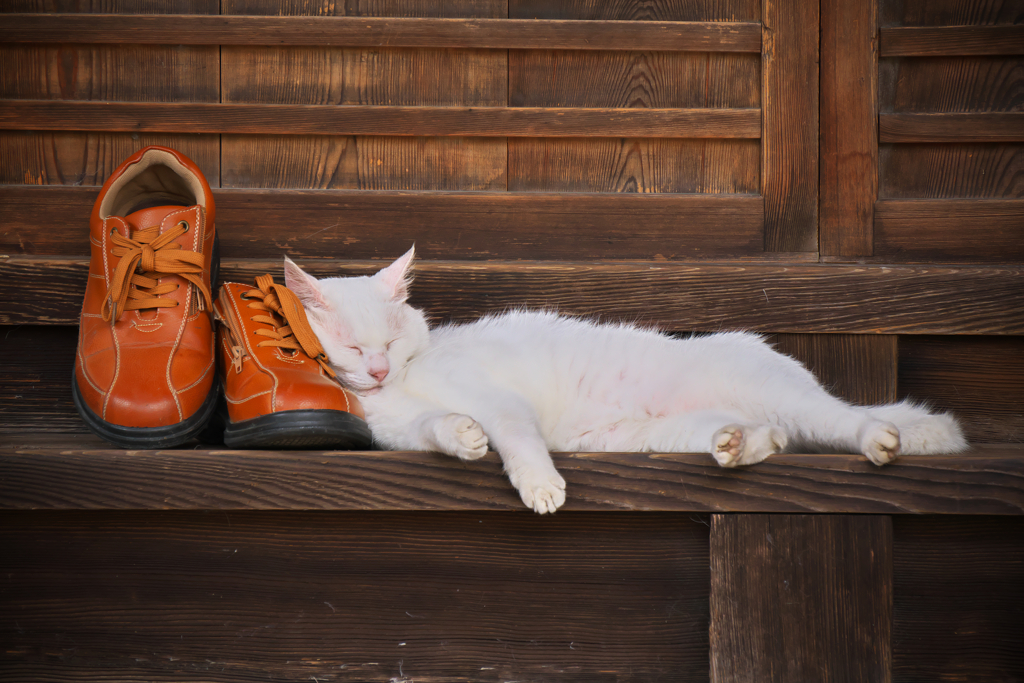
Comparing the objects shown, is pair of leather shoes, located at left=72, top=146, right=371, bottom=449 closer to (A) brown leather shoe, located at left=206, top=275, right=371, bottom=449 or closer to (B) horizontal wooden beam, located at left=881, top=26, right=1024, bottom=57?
(A) brown leather shoe, located at left=206, top=275, right=371, bottom=449

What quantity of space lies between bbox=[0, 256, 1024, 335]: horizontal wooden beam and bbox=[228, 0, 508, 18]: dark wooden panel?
62 cm

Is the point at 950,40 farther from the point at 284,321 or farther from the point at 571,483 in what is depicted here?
the point at 284,321

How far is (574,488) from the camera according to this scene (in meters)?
0.96

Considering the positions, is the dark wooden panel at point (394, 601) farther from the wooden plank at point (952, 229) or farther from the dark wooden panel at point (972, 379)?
the wooden plank at point (952, 229)

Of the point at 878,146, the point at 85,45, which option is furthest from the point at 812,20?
the point at 85,45

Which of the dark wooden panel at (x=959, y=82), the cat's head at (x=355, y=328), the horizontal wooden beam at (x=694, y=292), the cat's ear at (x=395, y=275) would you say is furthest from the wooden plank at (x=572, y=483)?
the dark wooden panel at (x=959, y=82)

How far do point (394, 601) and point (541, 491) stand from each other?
0.38 metres

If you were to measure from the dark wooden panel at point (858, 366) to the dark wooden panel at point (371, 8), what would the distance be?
42.7 inches

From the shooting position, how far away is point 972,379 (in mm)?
1428

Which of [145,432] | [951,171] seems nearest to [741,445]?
[145,432]

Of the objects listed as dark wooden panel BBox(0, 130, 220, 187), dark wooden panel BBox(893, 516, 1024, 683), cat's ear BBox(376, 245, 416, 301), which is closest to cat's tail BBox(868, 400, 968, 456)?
dark wooden panel BBox(893, 516, 1024, 683)

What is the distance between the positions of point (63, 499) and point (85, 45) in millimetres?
1130

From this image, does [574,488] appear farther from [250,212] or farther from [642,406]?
[250,212]

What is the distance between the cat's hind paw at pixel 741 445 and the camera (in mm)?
927
